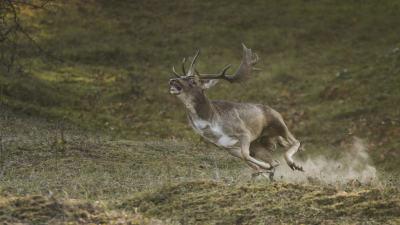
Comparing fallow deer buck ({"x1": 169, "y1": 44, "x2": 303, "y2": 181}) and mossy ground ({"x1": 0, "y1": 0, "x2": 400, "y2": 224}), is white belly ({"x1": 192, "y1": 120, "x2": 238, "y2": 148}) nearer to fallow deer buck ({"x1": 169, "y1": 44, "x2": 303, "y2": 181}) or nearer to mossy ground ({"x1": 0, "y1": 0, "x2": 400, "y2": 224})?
fallow deer buck ({"x1": 169, "y1": 44, "x2": 303, "y2": 181})

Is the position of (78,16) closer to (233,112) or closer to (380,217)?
(233,112)

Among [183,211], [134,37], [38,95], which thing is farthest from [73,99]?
[183,211]

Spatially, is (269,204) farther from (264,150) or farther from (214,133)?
(264,150)

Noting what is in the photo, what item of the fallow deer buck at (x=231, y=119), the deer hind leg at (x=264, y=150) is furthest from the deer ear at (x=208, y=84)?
the deer hind leg at (x=264, y=150)

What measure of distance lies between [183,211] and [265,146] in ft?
16.5

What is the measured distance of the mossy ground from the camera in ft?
26.2

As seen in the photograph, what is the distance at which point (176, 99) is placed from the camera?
2017 centimetres

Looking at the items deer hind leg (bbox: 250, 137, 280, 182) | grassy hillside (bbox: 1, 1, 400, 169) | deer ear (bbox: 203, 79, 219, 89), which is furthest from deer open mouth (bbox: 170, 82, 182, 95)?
grassy hillside (bbox: 1, 1, 400, 169)

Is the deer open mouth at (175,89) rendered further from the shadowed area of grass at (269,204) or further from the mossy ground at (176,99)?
the shadowed area of grass at (269,204)

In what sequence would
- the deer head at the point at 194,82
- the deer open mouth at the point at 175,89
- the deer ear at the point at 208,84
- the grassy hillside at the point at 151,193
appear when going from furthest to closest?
1. the deer ear at the point at 208,84
2. the deer head at the point at 194,82
3. the deer open mouth at the point at 175,89
4. the grassy hillside at the point at 151,193

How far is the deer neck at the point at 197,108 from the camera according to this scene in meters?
9.07

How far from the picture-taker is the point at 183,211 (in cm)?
627

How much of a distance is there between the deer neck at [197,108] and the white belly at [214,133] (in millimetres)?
120

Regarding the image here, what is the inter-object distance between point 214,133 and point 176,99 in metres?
11.2
